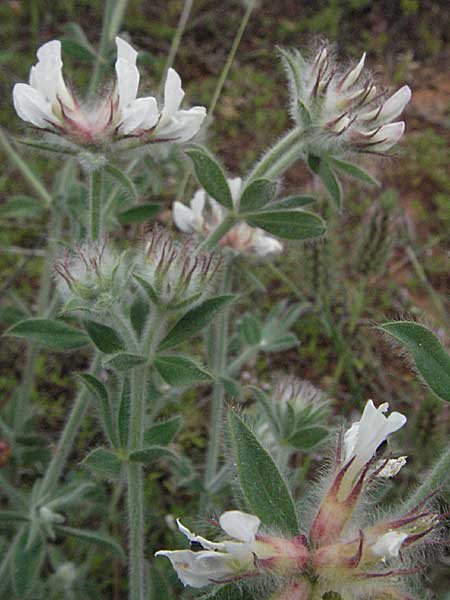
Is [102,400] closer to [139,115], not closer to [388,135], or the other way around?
[139,115]

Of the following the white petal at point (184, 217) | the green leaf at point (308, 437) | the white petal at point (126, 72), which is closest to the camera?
the white petal at point (126, 72)

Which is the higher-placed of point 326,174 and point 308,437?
point 326,174

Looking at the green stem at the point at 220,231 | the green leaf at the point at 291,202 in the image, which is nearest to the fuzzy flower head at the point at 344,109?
the green leaf at the point at 291,202

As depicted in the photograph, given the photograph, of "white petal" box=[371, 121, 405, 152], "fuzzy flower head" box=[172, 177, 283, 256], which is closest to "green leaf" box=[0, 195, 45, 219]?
"fuzzy flower head" box=[172, 177, 283, 256]

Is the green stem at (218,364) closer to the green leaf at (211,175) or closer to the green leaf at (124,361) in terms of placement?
the green leaf at (211,175)

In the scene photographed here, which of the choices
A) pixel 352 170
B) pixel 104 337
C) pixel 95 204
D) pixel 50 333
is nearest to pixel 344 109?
pixel 352 170
